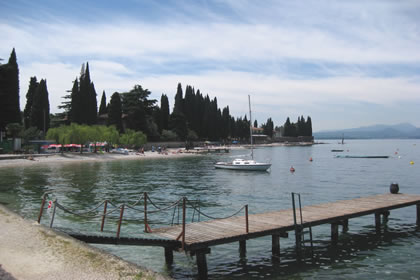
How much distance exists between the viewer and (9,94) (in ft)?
237

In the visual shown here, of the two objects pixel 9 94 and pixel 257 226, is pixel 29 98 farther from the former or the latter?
pixel 257 226

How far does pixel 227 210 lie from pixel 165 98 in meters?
98.5

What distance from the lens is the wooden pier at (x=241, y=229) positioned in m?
13.8

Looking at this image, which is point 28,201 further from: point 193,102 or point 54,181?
point 193,102

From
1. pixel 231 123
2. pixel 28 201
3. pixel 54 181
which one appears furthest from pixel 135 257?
pixel 231 123

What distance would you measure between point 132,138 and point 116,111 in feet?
33.8

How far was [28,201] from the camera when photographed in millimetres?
29125

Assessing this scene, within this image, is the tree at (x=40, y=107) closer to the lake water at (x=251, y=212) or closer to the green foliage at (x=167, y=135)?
the green foliage at (x=167, y=135)

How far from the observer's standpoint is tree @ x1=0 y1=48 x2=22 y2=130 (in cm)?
7150

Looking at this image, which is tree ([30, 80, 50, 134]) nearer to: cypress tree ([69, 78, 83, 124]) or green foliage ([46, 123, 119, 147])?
cypress tree ([69, 78, 83, 124])

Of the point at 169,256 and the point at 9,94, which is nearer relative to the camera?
the point at 169,256

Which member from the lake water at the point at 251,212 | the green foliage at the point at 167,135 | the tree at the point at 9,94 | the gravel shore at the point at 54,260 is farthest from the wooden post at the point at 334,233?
the green foliage at the point at 167,135

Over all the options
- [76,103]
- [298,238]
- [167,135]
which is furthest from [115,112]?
[298,238]

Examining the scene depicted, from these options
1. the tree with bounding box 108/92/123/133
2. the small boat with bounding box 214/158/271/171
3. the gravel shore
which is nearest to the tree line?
the tree with bounding box 108/92/123/133
